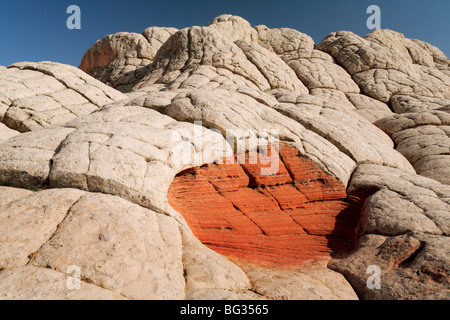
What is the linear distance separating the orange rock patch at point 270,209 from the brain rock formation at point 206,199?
0.10ft

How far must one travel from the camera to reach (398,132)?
504 inches

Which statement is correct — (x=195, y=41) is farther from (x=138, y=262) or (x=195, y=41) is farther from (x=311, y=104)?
(x=138, y=262)

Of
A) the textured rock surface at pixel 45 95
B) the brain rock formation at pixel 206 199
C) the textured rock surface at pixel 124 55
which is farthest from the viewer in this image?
the textured rock surface at pixel 124 55

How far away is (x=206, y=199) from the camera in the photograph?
6180mm

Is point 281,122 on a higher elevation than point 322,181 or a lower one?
higher

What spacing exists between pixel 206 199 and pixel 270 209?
5.52ft

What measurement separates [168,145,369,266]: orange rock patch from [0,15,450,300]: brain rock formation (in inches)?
1.2

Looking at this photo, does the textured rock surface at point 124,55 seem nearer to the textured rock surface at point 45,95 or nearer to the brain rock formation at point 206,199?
the textured rock surface at point 45,95

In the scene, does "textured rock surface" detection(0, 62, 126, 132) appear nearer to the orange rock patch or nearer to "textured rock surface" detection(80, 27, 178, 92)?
the orange rock patch

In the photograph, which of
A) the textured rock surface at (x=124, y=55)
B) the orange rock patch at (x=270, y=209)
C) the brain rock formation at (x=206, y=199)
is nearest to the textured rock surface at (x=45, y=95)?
the brain rock formation at (x=206, y=199)

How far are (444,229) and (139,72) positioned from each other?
76.5 ft

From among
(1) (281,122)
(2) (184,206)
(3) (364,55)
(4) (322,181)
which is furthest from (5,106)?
(3) (364,55)

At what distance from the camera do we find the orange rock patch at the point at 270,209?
5.61m

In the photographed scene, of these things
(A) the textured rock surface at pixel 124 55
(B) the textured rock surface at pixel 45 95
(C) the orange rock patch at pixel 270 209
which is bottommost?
(C) the orange rock patch at pixel 270 209
